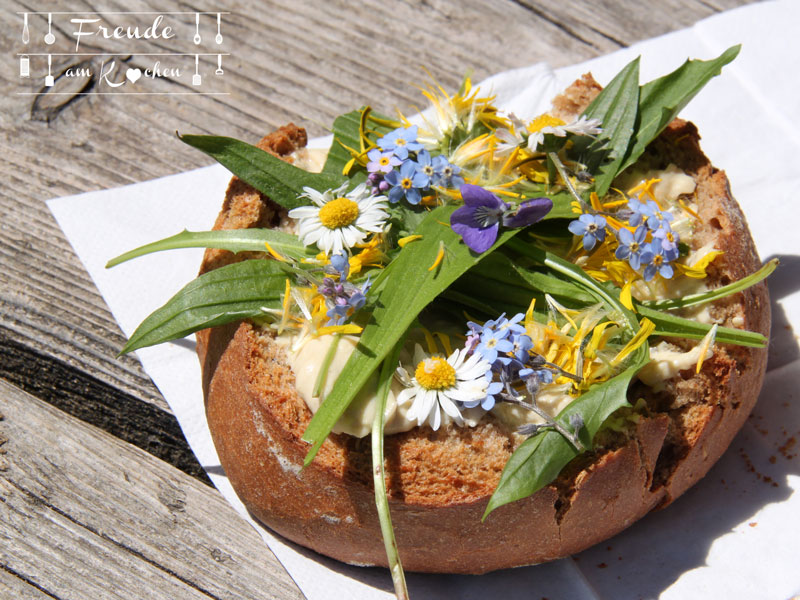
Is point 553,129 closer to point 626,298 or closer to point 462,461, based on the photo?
point 626,298

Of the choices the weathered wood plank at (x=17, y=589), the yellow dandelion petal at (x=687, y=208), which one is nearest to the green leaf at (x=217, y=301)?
the weathered wood plank at (x=17, y=589)

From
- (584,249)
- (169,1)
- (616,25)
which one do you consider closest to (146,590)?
(584,249)

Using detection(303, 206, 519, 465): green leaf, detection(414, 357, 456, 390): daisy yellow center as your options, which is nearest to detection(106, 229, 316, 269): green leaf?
detection(303, 206, 519, 465): green leaf

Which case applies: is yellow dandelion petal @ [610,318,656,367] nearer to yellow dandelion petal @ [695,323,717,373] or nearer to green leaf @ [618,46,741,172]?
yellow dandelion petal @ [695,323,717,373]

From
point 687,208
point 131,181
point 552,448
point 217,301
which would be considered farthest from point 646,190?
point 131,181

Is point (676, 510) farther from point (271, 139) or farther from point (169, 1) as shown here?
point (169, 1)

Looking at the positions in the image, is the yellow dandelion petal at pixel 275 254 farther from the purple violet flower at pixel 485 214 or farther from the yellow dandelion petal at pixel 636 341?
the yellow dandelion petal at pixel 636 341
